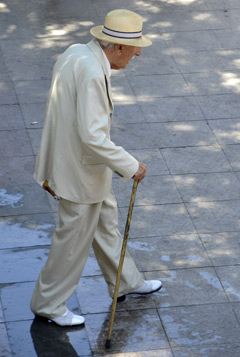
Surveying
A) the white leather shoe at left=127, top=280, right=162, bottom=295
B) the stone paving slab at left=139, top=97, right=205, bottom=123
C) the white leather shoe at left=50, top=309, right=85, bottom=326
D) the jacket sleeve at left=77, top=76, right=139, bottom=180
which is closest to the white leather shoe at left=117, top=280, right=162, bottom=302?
the white leather shoe at left=127, top=280, right=162, bottom=295

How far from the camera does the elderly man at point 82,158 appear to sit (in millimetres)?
4781

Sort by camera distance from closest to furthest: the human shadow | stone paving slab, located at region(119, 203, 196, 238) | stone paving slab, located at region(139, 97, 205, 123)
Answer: the human shadow
stone paving slab, located at region(119, 203, 196, 238)
stone paving slab, located at region(139, 97, 205, 123)

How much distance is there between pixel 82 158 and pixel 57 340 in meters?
1.39

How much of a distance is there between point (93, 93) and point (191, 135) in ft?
11.1

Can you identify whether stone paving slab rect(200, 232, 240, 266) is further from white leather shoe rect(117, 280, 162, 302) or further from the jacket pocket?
the jacket pocket

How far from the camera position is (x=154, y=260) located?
20.7 feet

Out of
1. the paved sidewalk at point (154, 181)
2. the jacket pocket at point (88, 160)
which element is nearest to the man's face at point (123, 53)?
the jacket pocket at point (88, 160)

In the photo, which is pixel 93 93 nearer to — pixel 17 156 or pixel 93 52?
pixel 93 52

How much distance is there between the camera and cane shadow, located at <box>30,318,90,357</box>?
17.7 ft

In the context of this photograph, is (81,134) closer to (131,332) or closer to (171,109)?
(131,332)

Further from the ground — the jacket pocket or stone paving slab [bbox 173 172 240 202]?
the jacket pocket

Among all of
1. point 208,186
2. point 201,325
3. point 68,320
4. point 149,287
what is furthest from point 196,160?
point 68,320

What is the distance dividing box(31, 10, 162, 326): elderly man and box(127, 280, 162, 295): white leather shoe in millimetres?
348

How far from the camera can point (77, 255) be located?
538cm
